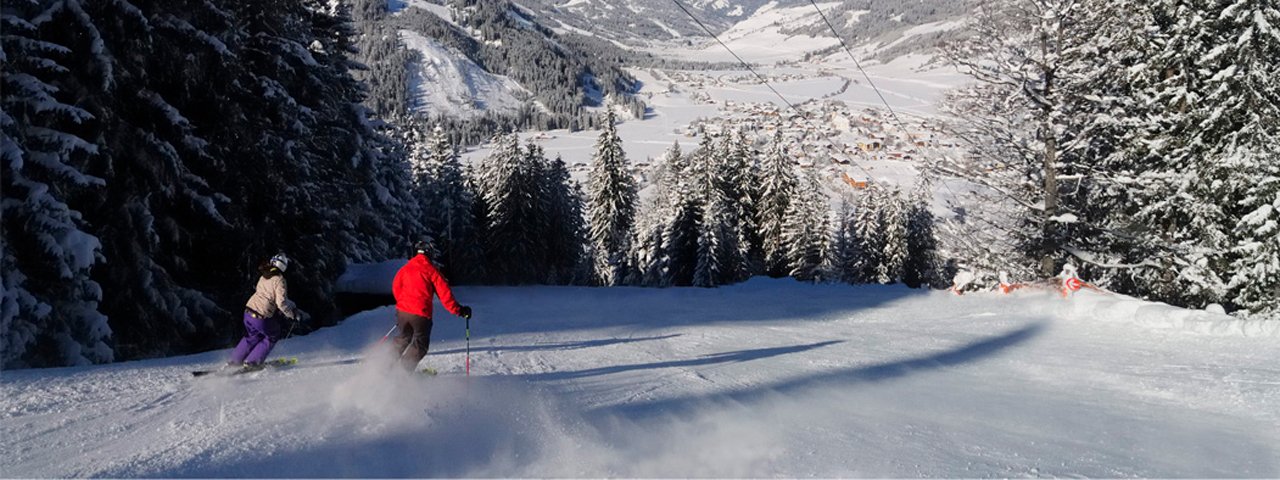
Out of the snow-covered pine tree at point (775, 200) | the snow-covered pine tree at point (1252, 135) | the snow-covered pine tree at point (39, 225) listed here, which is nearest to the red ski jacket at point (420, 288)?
the snow-covered pine tree at point (39, 225)

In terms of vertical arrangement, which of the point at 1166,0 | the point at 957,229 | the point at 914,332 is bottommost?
the point at 914,332

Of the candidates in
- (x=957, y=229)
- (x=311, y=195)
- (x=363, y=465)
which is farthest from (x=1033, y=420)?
(x=311, y=195)

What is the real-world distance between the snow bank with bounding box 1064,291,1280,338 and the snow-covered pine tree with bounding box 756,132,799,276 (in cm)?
3142

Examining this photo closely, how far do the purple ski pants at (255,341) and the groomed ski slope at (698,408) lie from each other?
381 mm

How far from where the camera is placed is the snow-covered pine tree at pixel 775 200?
4531cm

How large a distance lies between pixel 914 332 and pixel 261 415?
11336 mm

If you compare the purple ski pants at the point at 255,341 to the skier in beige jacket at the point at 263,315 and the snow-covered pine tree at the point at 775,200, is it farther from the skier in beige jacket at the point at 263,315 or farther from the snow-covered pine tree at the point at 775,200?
the snow-covered pine tree at the point at 775,200

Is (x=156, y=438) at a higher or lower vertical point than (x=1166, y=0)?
lower

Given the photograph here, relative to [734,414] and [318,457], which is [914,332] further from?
[318,457]

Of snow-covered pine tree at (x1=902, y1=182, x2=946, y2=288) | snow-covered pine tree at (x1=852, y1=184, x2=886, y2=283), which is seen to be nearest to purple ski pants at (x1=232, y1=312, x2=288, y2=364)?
snow-covered pine tree at (x1=852, y1=184, x2=886, y2=283)

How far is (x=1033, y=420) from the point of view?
7113mm

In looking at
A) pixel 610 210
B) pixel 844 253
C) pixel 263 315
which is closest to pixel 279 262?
pixel 263 315

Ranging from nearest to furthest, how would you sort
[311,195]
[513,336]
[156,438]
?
[156,438] → [513,336] → [311,195]

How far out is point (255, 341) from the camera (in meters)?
8.30
